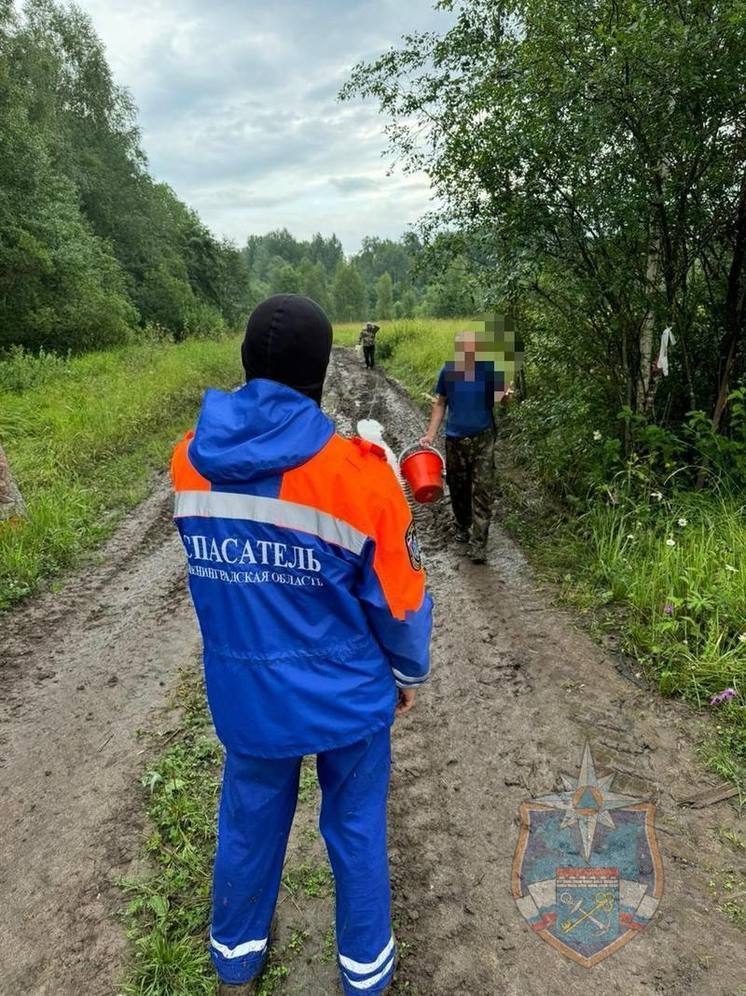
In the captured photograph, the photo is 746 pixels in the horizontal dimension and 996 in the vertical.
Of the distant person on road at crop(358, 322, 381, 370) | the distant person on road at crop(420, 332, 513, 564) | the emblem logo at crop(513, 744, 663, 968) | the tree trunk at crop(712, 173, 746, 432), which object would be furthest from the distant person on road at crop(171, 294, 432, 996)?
the distant person on road at crop(358, 322, 381, 370)

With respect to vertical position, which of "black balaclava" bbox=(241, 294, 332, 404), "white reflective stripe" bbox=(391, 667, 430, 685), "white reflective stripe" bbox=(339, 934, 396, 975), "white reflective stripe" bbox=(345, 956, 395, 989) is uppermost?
"black balaclava" bbox=(241, 294, 332, 404)

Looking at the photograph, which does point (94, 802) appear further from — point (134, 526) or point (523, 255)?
point (523, 255)

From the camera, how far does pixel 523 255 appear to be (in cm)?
441

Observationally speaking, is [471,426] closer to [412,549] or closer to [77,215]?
[412,549]

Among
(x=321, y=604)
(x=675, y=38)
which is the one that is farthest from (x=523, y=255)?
(x=321, y=604)

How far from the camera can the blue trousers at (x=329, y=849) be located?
64.0 inches

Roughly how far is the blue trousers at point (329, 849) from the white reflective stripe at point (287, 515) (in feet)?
1.94

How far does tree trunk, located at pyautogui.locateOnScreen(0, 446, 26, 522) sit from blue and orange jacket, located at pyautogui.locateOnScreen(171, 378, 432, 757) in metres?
4.44

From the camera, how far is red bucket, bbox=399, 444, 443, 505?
345cm

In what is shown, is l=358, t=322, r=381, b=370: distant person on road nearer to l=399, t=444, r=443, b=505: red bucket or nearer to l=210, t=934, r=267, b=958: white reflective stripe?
l=399, t=444, r=443, b=505: red bucket

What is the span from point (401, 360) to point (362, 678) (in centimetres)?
1632

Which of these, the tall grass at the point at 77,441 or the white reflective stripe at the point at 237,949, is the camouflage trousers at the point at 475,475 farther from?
the white reflective stripe at the point at 237,949

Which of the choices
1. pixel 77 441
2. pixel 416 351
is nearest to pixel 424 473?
pixel 77 441

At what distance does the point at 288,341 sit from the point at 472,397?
10.9ft
